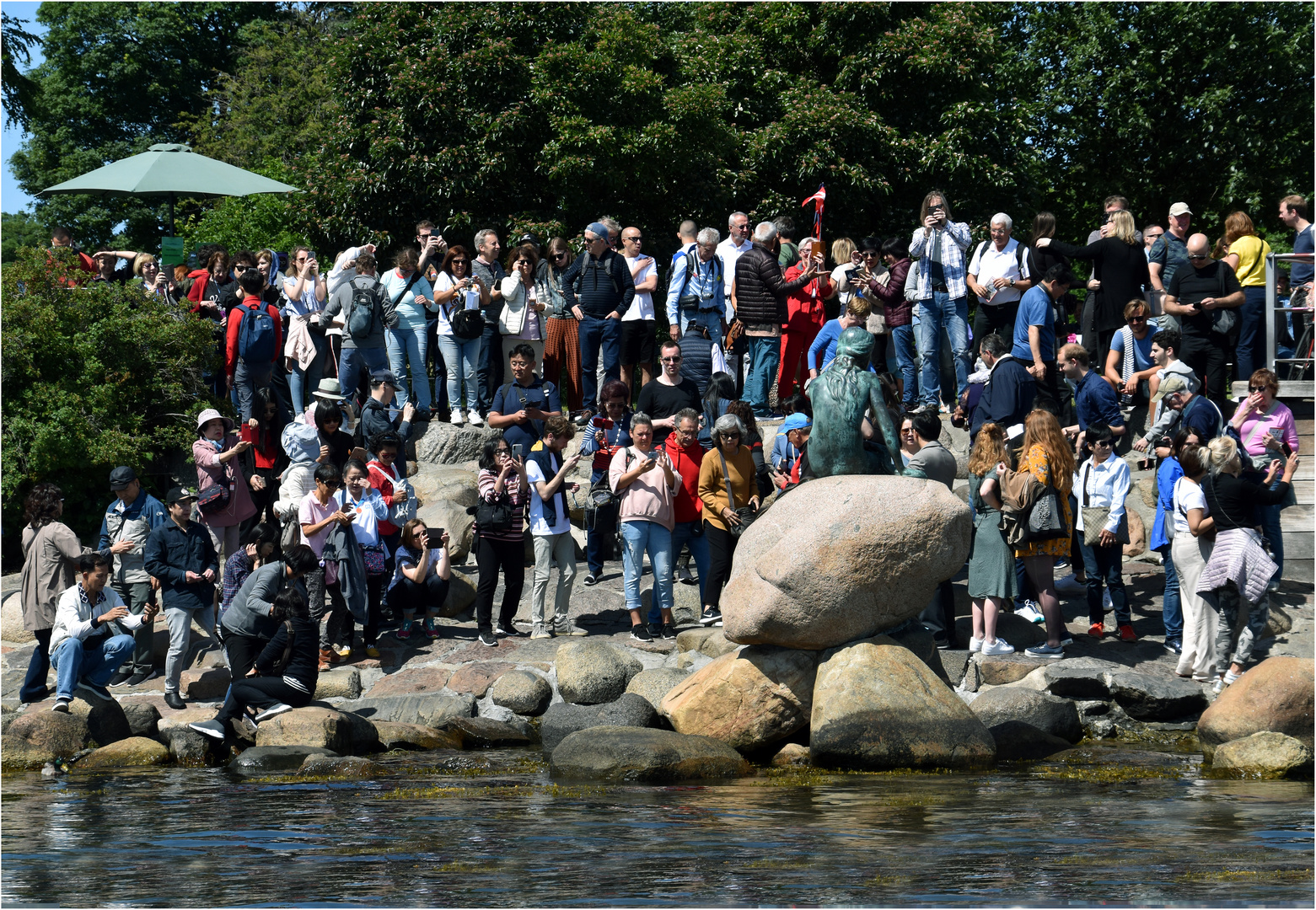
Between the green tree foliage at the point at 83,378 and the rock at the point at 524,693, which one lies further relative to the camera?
the green tree foliage at the point at 83,378

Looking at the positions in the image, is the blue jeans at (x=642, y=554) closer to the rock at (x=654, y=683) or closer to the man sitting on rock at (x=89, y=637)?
the rock at (x=654, y=683)

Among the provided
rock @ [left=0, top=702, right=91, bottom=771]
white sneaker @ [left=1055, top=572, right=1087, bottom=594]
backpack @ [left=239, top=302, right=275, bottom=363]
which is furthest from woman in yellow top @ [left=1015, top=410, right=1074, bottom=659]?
backpack @ [left=239, top=302, right=275, bottom=363]

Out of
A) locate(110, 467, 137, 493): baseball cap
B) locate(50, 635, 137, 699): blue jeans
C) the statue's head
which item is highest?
the statue's head

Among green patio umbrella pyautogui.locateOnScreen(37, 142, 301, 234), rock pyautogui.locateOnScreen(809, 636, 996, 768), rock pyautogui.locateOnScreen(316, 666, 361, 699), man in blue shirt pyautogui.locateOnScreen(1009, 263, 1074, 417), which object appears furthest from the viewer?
green patio umbrella pyautogui.locateOnScreen(37, 142, 301, 234)

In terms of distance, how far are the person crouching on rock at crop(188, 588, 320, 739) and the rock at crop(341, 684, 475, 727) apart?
60 centimetres

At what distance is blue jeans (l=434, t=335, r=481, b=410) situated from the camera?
15609 mm

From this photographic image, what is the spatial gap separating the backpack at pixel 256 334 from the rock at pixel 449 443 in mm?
2054

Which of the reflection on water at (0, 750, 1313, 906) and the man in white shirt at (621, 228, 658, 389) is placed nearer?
the reflection on water at (0, 750, 1313, 906)

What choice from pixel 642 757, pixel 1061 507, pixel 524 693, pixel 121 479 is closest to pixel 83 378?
pixel 121 479

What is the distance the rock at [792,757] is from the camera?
10062 mm

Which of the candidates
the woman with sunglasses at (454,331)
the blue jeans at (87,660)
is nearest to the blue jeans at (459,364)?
the woman with sunglasses at (454,331)

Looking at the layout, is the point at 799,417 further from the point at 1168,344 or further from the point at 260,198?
the point at 260,198

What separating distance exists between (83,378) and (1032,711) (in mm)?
10733

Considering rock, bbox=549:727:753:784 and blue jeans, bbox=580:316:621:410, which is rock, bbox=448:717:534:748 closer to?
rock, bbox=549:727:753:784
